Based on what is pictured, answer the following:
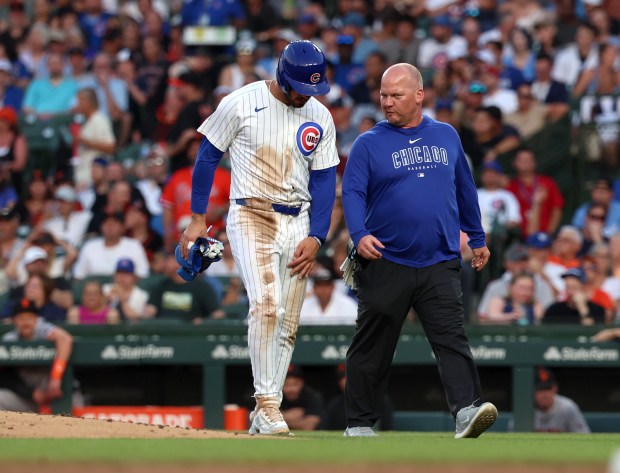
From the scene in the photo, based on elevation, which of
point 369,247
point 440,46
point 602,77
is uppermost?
point 440,46

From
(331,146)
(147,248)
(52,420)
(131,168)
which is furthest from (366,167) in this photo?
(131,168)

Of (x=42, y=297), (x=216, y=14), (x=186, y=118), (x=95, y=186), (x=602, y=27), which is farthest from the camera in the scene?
(x=216, y=14)

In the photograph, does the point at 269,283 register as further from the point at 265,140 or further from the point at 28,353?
the point at 28,353

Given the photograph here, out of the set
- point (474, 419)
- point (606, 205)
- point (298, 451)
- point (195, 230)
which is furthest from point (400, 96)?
point (606, 205)

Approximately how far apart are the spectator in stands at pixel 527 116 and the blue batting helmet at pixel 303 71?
791cm

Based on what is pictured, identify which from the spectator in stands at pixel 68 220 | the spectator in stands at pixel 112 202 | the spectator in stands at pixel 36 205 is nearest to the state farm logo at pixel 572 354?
the spectator in stands at pixel 112 202

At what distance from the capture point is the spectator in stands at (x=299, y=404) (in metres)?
11.2

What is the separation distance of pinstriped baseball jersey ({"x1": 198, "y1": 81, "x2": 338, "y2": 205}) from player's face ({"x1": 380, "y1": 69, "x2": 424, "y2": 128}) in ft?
1.39

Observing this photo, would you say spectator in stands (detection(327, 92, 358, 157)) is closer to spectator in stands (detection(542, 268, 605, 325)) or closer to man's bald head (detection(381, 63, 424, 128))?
spectator in stands (detection(542, 268, 605, 325))

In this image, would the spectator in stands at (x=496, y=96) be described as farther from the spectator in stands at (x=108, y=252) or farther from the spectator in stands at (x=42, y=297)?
the spectator in stands at (x=42, y=297)

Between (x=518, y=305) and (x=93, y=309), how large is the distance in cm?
391

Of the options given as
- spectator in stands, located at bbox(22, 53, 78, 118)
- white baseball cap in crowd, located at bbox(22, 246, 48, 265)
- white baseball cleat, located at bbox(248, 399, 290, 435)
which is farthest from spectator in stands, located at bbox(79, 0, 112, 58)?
white baseball cleat, located at bbox(248, 399, 290, 435)

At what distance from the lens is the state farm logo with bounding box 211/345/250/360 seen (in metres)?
11.8

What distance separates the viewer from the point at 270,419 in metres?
7.78
